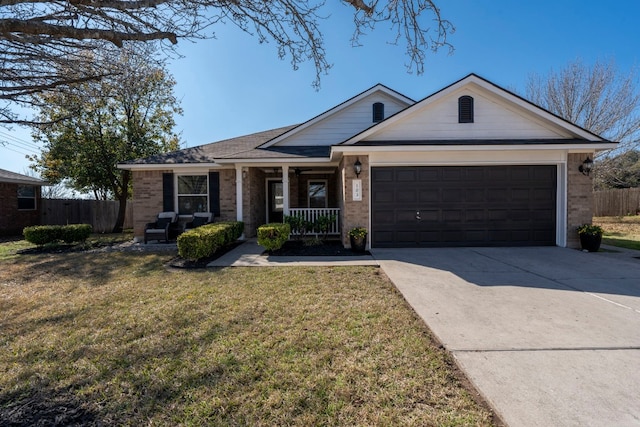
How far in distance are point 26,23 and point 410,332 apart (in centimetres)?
573

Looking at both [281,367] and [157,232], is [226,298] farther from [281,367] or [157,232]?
[157,232]

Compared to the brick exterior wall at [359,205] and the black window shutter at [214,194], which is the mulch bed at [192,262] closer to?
the black window shutter at [214,194]

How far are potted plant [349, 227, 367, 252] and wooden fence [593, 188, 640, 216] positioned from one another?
2141 cm

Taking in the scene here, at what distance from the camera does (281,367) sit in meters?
2.74

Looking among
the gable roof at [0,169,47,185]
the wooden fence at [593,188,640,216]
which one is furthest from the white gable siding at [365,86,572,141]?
the gable roof at [0,169,47,185]

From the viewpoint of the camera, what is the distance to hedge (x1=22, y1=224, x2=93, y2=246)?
9765mm

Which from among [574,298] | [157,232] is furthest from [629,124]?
→ [157,232]

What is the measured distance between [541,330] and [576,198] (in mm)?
7258

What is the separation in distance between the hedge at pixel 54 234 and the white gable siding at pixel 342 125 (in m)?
8.08

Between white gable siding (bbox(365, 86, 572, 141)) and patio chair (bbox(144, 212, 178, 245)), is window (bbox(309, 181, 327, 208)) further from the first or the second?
patio chair (bbox(144, 212, 178, 245))

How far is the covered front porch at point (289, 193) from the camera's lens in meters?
10.5

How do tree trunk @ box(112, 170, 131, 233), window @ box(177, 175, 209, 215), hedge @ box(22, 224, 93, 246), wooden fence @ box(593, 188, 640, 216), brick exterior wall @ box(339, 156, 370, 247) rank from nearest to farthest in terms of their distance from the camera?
brick exterior wall @ box(339, 156, 370, 247) < hedge @ box(22, 224, 93, 246) < window @ box(177, 175, 209, 215) < tree trunk @ box(112, 170, 131, 233) < wooden fence @ box(593, 188, 640, 216)

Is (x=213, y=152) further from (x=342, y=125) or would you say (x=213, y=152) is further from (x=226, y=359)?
(x=226, y=359)

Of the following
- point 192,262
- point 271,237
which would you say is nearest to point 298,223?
point 271,237
